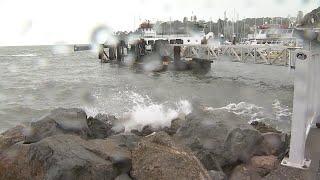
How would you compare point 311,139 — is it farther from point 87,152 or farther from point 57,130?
point 57,130

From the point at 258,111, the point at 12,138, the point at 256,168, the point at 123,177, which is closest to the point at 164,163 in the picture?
the point at 123,177

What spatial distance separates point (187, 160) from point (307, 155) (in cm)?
171

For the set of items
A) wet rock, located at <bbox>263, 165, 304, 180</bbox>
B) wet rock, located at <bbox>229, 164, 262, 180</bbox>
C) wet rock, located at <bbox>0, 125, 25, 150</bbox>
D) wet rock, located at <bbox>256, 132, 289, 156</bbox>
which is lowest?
wet rock, located at <bbox>229, 164, 262, 180</bbox>

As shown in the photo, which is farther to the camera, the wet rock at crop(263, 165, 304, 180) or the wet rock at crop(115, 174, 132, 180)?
the wet rock at crop(115, 174, 132, 180)

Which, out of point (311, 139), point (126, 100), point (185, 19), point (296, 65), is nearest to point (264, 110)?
point (126, 100)

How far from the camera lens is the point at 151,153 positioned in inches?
213

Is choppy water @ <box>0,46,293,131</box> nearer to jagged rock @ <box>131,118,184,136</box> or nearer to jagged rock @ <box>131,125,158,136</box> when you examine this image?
jagged rock @ <box>131,125,158,136</box>

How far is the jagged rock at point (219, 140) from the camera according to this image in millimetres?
6812

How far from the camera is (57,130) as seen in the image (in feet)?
25.6

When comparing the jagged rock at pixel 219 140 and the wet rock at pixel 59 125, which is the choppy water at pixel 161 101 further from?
the jagged rock at pixel 219 140

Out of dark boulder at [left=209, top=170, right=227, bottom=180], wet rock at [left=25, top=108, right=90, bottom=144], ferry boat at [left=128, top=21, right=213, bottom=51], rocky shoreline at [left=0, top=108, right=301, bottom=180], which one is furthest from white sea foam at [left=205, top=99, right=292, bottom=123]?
ferry boat at [left=128, top=21, right=213, bottom=51]

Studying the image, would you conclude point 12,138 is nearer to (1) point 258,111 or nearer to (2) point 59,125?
(2) point 59,125

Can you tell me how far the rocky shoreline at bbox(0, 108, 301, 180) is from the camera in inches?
209

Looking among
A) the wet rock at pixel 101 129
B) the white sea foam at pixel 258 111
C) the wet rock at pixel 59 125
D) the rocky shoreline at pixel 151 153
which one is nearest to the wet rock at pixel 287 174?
the rocky shoreline at pixel 151 153
